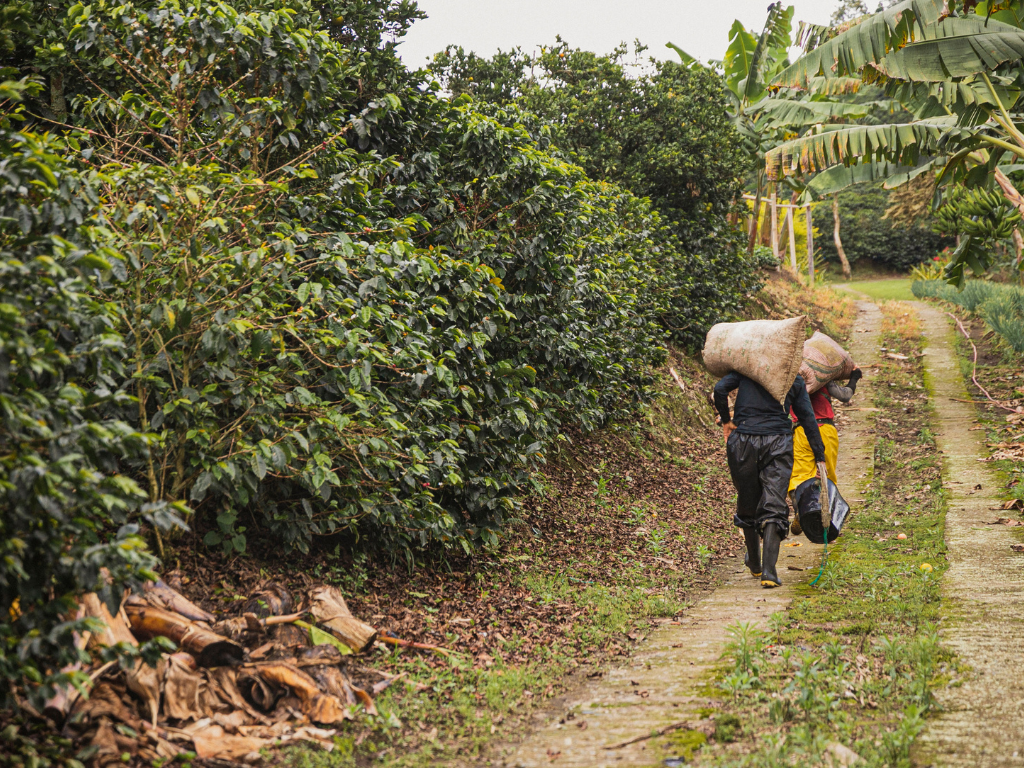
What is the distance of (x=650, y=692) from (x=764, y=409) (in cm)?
289

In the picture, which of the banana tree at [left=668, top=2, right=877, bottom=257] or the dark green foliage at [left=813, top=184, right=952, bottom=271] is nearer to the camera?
the banana tree at [left=668, top=2, right=877, bottom=257]

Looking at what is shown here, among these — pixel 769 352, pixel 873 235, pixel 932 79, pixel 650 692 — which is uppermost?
pixel 873 235

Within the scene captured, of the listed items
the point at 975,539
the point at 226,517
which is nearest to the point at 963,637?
the point at 975,539

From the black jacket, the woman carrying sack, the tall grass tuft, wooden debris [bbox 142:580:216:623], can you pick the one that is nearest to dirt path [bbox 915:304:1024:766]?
the woman carrying sack

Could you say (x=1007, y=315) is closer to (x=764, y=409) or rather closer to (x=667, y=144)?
(x=667, y=144)

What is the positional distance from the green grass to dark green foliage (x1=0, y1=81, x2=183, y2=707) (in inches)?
1154

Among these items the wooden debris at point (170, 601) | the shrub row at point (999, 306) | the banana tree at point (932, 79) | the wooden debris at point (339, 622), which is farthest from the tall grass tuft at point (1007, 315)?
the wooden debris at point (170, 601)

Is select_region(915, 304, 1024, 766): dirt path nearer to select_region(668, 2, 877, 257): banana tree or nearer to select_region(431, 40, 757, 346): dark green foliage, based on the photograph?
select_region(431, 40, 757, 346): dark green foliage

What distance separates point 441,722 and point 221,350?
2142 millimetres

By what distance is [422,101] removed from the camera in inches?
267

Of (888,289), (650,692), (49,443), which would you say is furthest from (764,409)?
(888,289)

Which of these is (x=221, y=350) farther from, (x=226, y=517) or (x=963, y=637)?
(x=963, y=637)

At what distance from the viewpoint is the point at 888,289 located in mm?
33688

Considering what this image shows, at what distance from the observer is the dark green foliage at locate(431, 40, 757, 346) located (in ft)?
44.4
